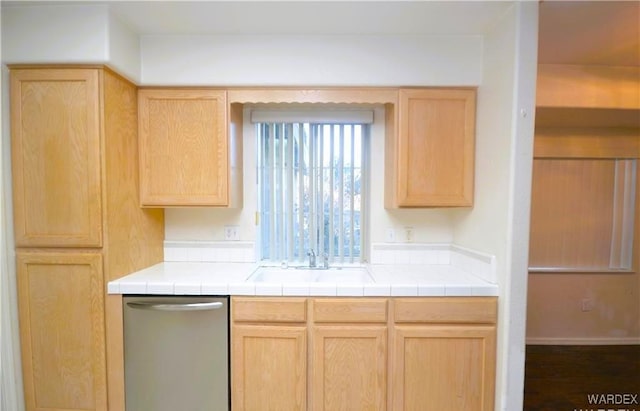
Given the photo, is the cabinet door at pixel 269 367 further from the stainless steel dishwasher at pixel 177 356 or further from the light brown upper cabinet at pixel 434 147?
the light brown upper cabinet at pixel 434 147

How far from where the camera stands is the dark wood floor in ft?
6.59

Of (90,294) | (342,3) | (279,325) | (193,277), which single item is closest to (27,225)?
(90,294)

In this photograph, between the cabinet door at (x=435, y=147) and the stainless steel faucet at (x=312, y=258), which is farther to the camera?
the stainless steel faucet at (x=312, y=258)

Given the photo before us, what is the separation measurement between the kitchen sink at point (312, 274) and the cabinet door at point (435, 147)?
24.5 inches

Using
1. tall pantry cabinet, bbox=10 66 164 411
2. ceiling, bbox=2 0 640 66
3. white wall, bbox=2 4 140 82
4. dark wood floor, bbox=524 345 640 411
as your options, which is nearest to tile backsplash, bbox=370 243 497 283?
dark wood floor, bbox=524 345 640 411

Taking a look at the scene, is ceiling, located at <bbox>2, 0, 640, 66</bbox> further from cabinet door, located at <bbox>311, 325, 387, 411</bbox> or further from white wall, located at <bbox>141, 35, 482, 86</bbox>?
cabinet door, located at <bbox>311, 325, 387, 411</bbox>

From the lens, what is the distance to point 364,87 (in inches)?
72.3

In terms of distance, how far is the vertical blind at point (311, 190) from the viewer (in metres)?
2.20

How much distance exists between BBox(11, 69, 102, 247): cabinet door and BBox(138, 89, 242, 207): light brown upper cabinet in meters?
0.31

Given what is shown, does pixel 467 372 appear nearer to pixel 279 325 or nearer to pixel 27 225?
pixel 279 325

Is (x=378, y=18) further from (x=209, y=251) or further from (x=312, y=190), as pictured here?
(x=209, y=251)

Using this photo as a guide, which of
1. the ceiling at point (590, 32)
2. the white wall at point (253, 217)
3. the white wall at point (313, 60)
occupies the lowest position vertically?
the white wall at point (253, 217)

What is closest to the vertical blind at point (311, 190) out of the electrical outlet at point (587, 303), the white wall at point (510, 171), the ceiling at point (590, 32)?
the white wall at point (510, 171)

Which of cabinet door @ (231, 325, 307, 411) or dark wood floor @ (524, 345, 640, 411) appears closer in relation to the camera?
cabinet door @ (231, 325, 307, 411)
